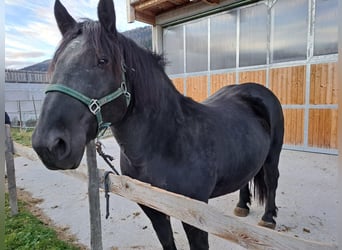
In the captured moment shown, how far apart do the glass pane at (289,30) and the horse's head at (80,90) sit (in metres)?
4.87

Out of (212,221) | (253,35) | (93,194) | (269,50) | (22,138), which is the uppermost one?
(253,35)

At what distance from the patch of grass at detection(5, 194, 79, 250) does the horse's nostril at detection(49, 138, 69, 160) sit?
1556 mm

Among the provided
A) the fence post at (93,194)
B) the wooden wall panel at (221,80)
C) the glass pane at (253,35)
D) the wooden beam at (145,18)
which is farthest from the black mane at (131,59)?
the wooden beam at (145,18)

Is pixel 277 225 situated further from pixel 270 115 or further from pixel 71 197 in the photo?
pixel 71 197

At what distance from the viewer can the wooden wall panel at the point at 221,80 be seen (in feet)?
18.8

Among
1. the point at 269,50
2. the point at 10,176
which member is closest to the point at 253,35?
the point at 269,50

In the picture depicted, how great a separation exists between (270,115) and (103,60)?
1646 mm

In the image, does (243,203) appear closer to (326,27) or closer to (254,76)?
(254,76)

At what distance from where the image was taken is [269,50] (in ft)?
16.7

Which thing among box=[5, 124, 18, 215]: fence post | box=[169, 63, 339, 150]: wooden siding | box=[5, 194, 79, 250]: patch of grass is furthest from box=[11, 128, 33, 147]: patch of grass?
box=[169, 63, 339, 150]: wooden siding

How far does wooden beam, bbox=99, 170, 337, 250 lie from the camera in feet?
2.37

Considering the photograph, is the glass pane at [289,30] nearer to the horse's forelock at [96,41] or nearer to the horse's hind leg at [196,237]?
the horse's hind leg at [196,237]

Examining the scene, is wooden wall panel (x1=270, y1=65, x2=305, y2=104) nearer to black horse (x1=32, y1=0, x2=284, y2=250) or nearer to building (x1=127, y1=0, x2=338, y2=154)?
building (x1=127, y1=0, x2=338, y2=154)

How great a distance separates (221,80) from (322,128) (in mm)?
2486
